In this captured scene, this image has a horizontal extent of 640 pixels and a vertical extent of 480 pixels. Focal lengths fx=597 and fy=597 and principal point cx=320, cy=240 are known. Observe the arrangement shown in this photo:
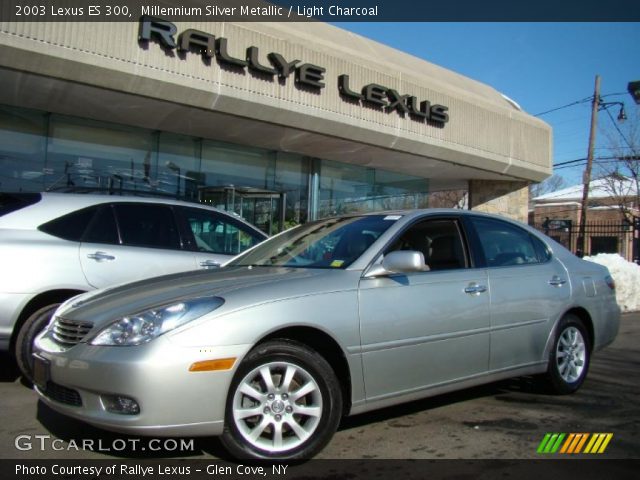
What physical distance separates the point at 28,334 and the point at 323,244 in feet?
8.18

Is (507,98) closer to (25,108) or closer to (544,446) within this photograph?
(25,108)

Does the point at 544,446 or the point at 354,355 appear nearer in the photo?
the point at 354,355

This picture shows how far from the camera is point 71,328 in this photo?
3551 mm

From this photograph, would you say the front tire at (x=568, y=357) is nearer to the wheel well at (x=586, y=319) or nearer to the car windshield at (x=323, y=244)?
the wheel well at (x=586, y=319)

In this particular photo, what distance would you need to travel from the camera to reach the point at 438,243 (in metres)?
4.64

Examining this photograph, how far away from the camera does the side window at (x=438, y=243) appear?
451 centimetres

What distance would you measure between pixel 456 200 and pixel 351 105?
33.8 ft

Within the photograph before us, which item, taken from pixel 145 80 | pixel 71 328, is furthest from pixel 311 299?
pixel 145 80

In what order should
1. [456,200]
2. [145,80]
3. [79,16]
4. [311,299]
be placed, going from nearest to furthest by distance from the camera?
1. [311,299]
2. [79,16]
3. [145,80]
4. [456,200]

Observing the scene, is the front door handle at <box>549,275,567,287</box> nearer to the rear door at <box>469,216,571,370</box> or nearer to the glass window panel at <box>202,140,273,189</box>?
the rear door at <box>469,216,571,370</box>

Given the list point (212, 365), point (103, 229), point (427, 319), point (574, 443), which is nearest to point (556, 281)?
point (574, 443)

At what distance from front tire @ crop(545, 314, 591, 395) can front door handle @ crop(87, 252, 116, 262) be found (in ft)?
12.7

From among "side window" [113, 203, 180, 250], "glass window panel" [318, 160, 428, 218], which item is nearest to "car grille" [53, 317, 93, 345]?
"side window" [113, 203, 180, 250]

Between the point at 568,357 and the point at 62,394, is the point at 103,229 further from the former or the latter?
the point at 568,357
